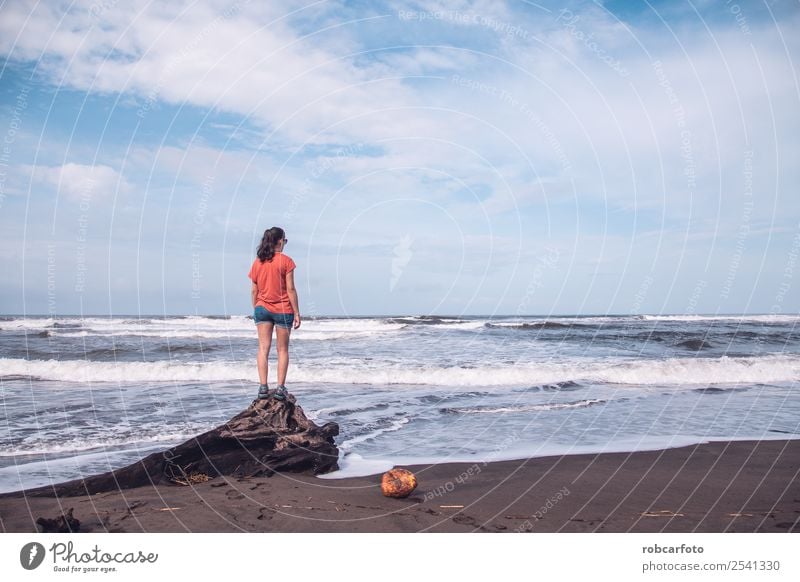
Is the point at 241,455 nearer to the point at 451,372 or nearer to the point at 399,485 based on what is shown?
the point at 399,485

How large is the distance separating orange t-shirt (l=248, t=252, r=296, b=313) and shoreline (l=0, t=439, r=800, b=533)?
6.69 feet

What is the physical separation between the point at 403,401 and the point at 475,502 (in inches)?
252

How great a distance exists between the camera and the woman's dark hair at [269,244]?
21.1ft

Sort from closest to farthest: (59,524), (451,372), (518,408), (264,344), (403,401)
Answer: (59,524)
(264,344)
(518,408)
(403,401)
(451,372)

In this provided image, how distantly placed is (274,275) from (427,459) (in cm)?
299

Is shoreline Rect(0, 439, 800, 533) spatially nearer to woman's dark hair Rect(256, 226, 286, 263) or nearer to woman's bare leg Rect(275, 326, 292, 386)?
woman's bare leg Rect(275, 326, 292, 386)

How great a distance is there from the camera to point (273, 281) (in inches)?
252

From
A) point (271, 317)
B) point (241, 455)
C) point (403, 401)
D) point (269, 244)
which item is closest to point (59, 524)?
point (241, 455)

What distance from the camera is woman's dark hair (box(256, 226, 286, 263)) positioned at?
6.42 meters

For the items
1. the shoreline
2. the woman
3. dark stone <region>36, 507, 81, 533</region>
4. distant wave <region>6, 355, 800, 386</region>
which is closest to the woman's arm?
the woman

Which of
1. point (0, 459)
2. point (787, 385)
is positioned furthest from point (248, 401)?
point (787, 385)

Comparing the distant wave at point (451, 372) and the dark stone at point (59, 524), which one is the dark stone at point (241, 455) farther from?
the distant wave at point (451, 372)
